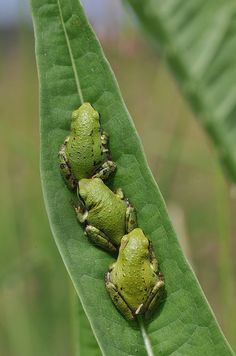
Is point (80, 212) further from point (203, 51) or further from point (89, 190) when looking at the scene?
point (203, 51)

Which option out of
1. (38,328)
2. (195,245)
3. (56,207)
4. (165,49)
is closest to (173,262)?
(56,207)

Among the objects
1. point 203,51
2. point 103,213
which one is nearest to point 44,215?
point 203,51

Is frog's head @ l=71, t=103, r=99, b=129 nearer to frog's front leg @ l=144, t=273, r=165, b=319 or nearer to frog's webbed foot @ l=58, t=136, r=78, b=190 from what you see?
frog's webbed foot @ l=58, t=136, r=78, b=190

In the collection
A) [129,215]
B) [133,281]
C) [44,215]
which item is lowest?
[44,215]

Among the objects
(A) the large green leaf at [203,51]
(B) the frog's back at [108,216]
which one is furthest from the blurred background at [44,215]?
(B) the frog's back at [108,216]

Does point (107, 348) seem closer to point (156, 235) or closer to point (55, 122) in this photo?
point (156, 235)

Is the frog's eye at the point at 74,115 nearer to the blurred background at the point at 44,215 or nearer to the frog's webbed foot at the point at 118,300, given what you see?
the frog's webbed foot at the point at 118,300

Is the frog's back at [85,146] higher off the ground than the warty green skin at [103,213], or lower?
higher
